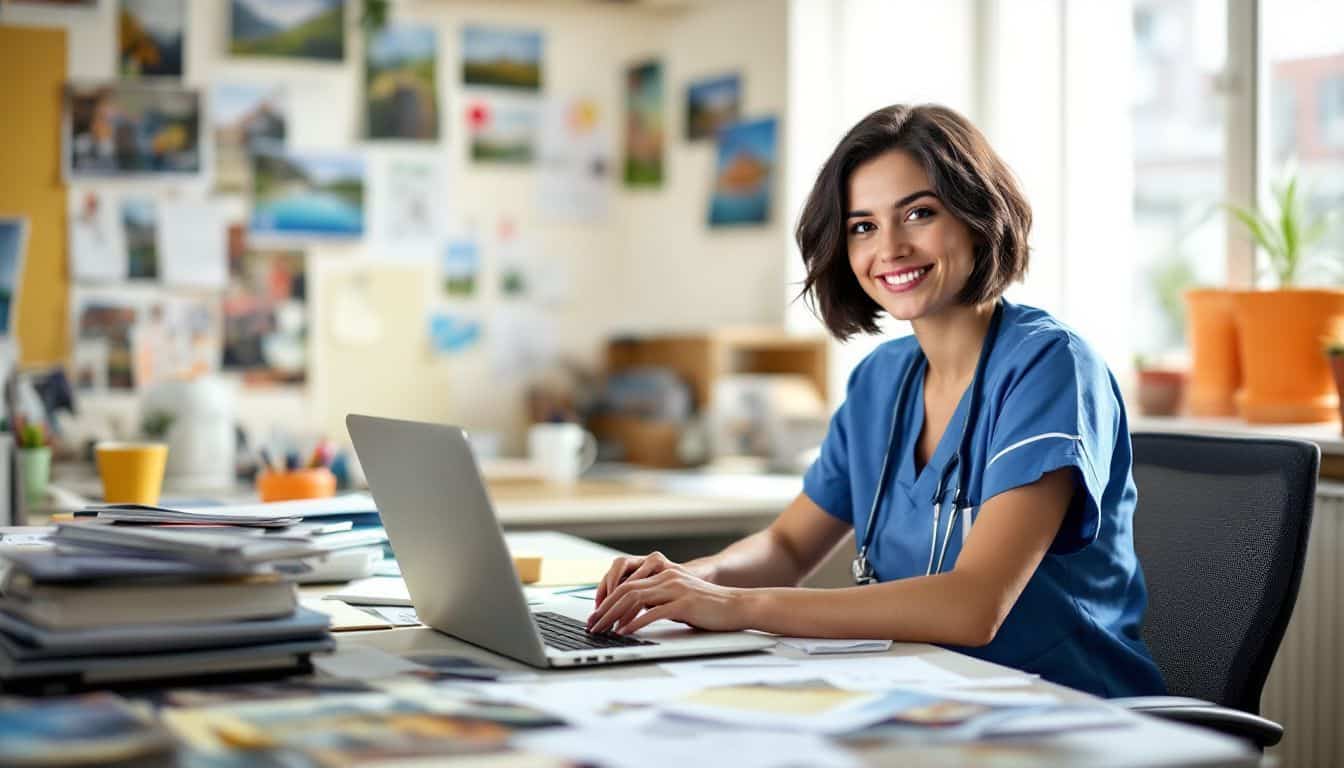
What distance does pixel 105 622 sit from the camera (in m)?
1.11

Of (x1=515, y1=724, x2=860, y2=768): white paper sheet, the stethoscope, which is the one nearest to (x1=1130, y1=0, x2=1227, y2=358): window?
the stethoscope

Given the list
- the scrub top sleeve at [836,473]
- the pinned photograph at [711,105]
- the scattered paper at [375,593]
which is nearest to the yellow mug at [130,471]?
the scattered paper at [375,593]

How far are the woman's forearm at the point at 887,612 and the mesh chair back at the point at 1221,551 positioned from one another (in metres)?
0.32

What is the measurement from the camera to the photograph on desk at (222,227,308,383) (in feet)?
11.0

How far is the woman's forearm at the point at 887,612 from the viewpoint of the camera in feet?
4.40

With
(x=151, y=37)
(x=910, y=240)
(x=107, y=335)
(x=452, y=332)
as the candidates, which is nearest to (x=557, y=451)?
(x=452, y=332)

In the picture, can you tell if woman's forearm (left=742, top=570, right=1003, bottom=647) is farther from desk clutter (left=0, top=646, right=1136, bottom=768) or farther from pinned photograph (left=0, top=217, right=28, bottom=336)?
pinned photograph (left=0, top=217, right=28, bottom=336)

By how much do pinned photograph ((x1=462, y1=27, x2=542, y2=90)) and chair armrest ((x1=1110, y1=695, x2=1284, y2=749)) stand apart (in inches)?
106

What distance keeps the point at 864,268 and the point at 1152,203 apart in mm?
1339

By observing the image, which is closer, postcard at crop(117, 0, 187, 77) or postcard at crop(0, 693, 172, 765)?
postcard at crop(0, 693, 172, 765)

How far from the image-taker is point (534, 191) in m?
3.72

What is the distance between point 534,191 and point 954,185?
87.0 inches

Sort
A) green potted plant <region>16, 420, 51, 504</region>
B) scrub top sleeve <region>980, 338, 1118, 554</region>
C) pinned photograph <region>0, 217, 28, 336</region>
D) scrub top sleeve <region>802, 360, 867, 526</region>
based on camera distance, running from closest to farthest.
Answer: scrub top sleeve <region>980, 338, 1118, 554</region>
scrub top sleeve <region>802, 360, 867, 526</region>
green potted plant <region>16, 420, 51, 504</region>
pinned photograph <region>0, 217, 28, 336</region>

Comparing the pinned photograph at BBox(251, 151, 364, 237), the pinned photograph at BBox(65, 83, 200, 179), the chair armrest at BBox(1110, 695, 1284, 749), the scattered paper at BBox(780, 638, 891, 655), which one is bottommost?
the chair armrest at BBox(1110, 695, 1284, 749)
